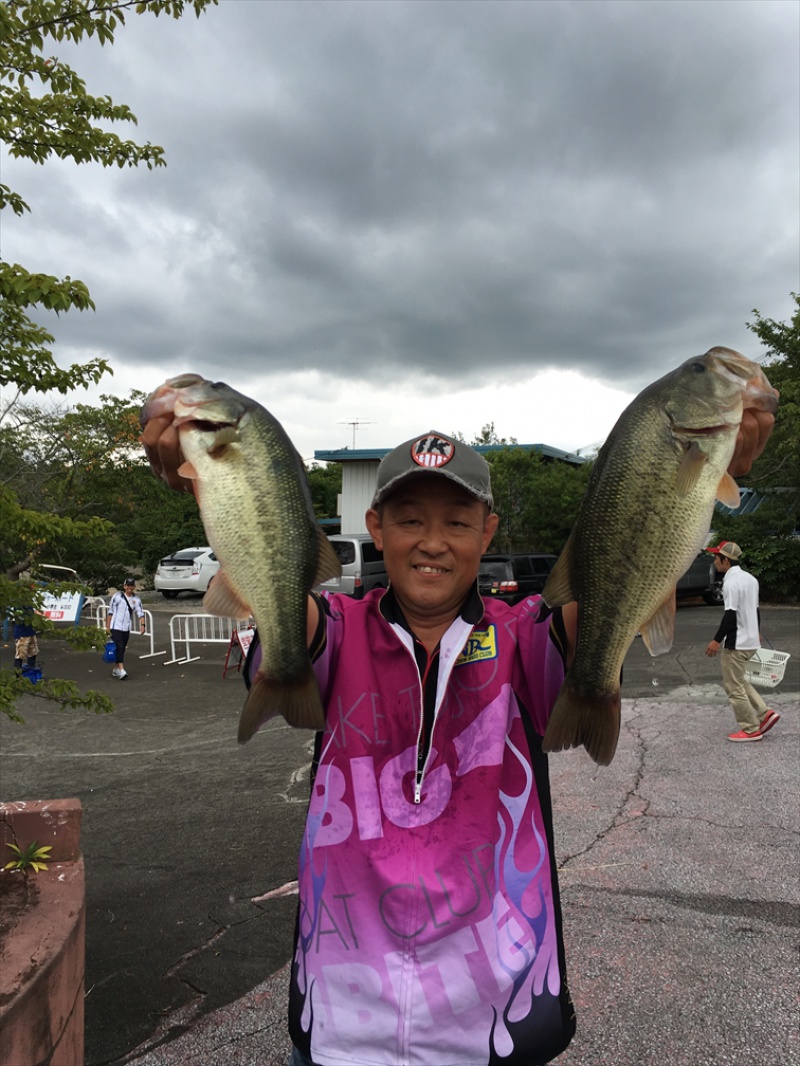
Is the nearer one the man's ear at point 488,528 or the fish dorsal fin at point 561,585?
the fish dorsal fin at point 561,585

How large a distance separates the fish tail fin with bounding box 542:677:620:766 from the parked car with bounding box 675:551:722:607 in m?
18.6

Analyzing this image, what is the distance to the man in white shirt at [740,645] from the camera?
23.6ft

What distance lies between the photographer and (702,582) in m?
19.4

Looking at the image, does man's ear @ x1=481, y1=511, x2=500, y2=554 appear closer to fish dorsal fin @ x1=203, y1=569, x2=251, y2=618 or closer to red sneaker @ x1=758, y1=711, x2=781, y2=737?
fish dorsal fin @ x1=203, y1=569, x2=251, y2=618

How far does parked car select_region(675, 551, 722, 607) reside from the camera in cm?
1917

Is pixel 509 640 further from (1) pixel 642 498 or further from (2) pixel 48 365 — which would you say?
(2) pixel 48 365

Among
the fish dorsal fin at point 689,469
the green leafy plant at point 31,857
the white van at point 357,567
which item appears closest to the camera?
the fish dorsal fin at point 689,469

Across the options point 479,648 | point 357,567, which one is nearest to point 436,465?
point 479,648

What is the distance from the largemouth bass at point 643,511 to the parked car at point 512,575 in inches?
520

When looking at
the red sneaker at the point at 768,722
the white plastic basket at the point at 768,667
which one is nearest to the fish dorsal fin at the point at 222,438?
the red sneaker at the point at 768,722

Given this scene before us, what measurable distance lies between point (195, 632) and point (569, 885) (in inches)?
477

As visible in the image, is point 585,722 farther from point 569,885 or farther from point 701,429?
point 569,885

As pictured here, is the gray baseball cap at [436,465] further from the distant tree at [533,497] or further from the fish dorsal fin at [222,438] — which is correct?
the distant tree at [533,497]

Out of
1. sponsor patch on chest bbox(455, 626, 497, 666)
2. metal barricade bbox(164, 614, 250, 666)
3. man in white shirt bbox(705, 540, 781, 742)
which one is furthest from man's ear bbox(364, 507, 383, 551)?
metal barricade bbox(164, 614, 250, 666)
